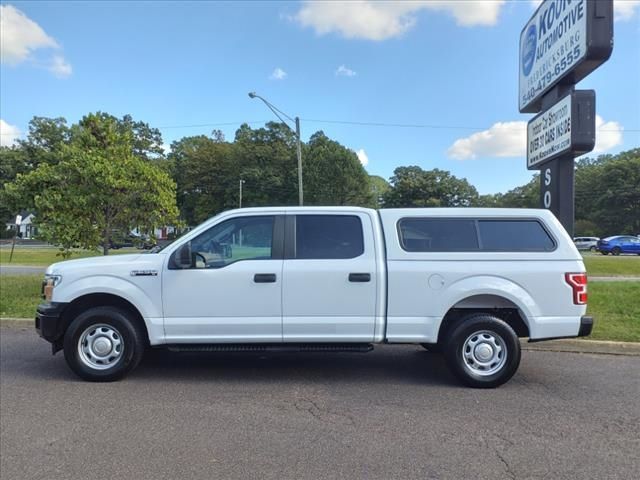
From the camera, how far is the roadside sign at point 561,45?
7.45 meters

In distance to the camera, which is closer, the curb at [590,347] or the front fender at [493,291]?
the front fender at [493,291]

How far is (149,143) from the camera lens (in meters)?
84.4

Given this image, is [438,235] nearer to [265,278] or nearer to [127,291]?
[265,278]

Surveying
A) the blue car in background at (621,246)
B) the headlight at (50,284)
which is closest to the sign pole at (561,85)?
the headlight at (50,284)

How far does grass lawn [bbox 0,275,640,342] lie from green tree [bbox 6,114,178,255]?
4.61ft

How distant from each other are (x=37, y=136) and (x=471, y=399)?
8833 cm

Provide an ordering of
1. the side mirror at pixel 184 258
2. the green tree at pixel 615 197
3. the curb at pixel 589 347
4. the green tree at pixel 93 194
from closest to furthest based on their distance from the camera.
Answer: the side mirror at pixel 184 258
the curb at pixel 589 347
the green tree at pixel 93 194
the green tree at pixel 615 197

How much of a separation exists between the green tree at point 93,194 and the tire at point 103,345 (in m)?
5.61

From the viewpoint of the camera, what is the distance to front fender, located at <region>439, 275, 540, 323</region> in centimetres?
530

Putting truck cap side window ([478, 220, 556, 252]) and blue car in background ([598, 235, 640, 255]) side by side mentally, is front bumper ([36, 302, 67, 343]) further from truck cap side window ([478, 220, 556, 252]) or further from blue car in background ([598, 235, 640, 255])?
blue car in background ([598, 235, 640, 255])

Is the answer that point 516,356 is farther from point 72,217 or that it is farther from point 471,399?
point 72,217

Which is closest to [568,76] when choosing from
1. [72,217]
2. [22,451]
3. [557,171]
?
[557,171]

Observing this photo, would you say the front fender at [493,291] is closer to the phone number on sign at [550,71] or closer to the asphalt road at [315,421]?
the asphalt road at [315,421]

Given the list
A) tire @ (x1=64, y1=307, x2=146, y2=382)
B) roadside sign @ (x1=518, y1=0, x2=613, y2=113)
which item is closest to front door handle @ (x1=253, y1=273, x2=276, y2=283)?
tire @ (x1=64, y1=307, x2=146, y2=382)
